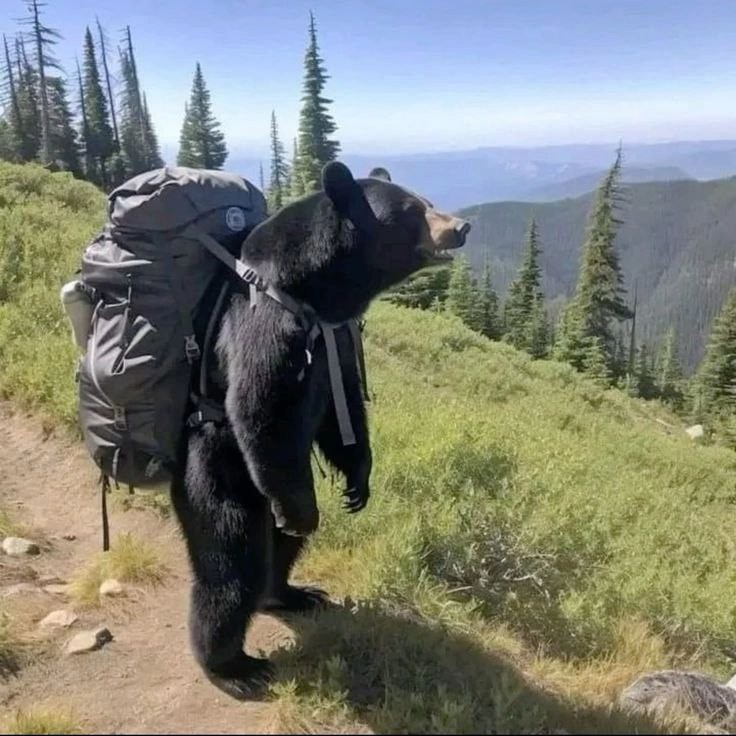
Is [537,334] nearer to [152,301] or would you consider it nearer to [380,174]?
[380,174]

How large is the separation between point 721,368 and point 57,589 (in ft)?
135

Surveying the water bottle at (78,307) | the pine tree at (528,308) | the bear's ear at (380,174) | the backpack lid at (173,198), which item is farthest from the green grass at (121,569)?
the pine tree at (528,308)

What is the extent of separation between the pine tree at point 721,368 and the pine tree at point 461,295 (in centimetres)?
1333

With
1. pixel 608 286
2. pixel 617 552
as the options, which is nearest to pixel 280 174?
pixel 608 286

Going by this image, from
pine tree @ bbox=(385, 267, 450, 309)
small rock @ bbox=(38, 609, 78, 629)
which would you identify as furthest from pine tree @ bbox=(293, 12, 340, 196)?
small rock @ bbox=(38, 609, 78, 629)

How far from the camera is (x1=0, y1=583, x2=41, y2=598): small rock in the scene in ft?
13.6

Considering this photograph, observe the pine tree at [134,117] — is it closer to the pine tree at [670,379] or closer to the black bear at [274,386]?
the pine tree at [670,379]

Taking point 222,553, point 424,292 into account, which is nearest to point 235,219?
point 222,553

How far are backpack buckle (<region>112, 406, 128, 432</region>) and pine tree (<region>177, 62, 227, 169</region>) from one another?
47.6 meters

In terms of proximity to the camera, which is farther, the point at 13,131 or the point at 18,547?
the point at 13,131

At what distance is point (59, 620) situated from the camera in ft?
12.7

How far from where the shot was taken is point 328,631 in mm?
3055

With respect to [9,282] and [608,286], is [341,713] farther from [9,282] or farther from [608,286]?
[608,286]

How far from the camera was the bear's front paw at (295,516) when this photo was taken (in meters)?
2.80
